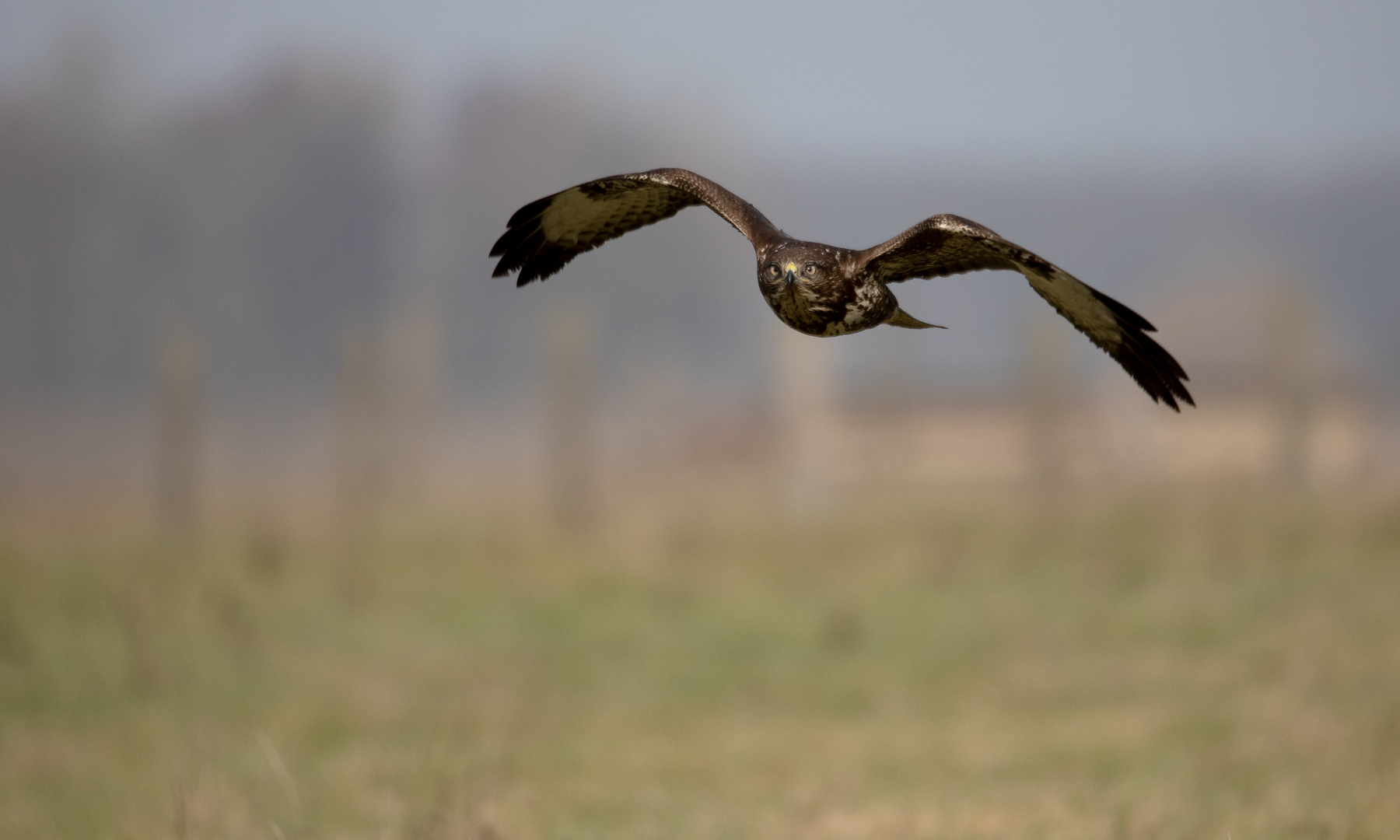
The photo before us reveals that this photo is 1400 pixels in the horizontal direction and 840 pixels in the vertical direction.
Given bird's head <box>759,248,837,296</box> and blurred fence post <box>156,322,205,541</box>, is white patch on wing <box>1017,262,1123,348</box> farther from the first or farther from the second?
blurred fence post <box>156,322,205,541</box>

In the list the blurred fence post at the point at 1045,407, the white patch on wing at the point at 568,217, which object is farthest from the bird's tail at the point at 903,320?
the blurred fence post at the point at 1045,407

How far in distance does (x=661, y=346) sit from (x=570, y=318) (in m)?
47.8

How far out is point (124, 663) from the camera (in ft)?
27.5

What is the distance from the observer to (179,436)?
45.7ft

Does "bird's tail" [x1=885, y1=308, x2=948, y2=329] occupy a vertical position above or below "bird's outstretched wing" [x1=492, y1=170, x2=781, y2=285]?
below

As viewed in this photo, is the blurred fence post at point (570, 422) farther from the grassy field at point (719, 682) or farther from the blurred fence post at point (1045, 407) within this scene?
the blurred fence post at point (1045, 407)

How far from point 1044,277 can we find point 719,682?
549 cm

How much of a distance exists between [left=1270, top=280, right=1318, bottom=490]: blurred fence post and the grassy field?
447cm

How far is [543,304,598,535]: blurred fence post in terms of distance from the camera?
14.6 metres

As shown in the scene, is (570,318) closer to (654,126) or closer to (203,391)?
(203,391)

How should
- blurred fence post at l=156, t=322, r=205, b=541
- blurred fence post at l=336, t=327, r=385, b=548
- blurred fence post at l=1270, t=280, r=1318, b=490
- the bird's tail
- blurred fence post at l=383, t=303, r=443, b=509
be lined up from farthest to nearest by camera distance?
blurred fence post at l=383, t=303, r=443, b=509
blurred fence post at l=1270, t=280, r=1318, b=490
blurred fence post at l=336, t=327, r=385, b=548
blurred fence post at l=156, t=322, r=205, b=541
the bird's tail

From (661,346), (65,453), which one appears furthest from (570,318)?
(661,346)

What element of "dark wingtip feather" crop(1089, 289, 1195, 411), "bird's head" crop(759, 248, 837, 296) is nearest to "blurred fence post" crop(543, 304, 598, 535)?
"dark wingtip feather" crop(1089, 289, 1195, 411)

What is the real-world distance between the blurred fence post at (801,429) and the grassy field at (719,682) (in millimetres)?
1852
